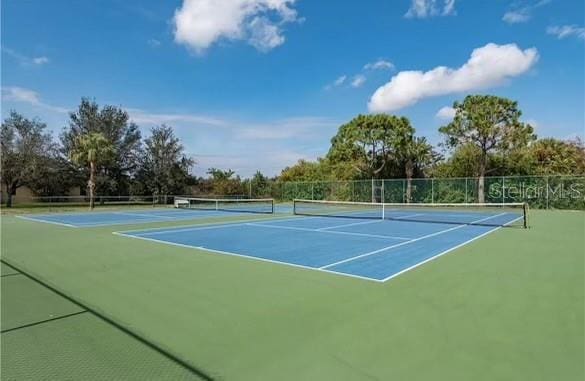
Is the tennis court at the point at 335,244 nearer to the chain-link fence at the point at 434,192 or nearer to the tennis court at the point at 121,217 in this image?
the tennis court at the point at 121,217

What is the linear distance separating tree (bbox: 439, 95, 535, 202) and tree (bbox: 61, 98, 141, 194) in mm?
30105

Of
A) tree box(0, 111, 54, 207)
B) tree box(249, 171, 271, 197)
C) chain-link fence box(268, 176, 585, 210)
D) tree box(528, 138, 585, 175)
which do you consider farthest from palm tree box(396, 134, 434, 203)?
tree box(0, 111, 54, 207)

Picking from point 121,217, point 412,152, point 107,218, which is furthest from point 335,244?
point 412,152

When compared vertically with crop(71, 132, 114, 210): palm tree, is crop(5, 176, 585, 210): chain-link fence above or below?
below

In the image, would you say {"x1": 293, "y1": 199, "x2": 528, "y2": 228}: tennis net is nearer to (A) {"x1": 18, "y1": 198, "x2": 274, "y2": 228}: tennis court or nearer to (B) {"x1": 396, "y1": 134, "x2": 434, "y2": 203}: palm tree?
(A) {"x1": 18, "y1": 198, "x2": 274, "y2": 228}: tennis court

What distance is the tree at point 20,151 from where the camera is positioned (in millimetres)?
28859

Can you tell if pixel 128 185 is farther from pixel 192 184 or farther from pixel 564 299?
pixel 564 299

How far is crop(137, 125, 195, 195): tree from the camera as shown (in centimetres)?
3806

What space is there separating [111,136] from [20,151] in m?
8.63

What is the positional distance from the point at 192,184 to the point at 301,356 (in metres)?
38.7

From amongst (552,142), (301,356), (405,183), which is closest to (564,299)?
(301,356)

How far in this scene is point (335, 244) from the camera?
31.0 ft

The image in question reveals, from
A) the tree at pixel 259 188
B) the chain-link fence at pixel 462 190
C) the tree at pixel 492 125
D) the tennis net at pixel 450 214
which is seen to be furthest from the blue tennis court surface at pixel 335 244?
the tree at pixel 259 188

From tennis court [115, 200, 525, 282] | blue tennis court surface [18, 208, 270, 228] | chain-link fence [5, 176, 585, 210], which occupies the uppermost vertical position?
chain-link fence [5, 176, 585, 210]
